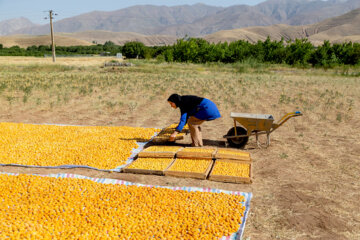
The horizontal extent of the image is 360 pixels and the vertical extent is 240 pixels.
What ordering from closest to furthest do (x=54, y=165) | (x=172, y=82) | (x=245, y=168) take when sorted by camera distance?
1. (x=245, y=168)
2. (x=54, y=165)
3. (x=172, y=82)

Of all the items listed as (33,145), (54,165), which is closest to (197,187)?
(54,165)

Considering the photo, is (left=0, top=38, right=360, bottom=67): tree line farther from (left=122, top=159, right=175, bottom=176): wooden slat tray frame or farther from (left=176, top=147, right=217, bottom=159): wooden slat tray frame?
(left=122, top=159, right=175, bottom=176): wooden slat tray frame

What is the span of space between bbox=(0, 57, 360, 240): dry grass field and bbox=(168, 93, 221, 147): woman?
1.15 meters

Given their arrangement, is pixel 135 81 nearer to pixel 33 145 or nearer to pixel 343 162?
pixel 33 145

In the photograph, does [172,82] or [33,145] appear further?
[172,82]

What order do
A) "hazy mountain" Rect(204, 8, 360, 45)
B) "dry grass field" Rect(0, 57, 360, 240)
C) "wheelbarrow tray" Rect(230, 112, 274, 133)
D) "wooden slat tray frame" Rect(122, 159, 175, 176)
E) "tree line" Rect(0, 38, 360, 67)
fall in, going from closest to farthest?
1. "dry grass field" Rect(0, 57, 360, 240)
2. "wooden slat tray frame" Rect(122, 159, 175, 176)
3. "wheelbarrow tray" Rect(230, 112, 274, 133)
4. "tree line" Rect(0, 38, 360, 67)
5. "hazy mountain" Rect(204, 8, 360, 45)

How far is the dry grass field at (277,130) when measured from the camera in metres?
4.75

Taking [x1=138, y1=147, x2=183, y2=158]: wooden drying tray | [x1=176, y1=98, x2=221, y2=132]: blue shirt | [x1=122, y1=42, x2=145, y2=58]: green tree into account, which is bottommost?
[x1=138, y1=147, x2=183, y2=158]: wooden drying tray

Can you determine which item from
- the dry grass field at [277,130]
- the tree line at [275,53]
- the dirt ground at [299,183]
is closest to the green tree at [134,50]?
the tree line at [275,53]

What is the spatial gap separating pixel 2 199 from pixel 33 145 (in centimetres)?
289

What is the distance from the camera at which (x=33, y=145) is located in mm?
7707

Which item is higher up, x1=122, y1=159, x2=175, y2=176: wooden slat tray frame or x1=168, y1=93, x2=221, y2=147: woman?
x1=168, y1=93, x2=221, y2=147: woman

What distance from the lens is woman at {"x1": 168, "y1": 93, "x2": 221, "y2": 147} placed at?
718 centimetres

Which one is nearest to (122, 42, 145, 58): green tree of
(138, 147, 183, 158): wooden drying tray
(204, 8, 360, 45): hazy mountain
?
(138, 147, 183, 158): wooden drying tray
